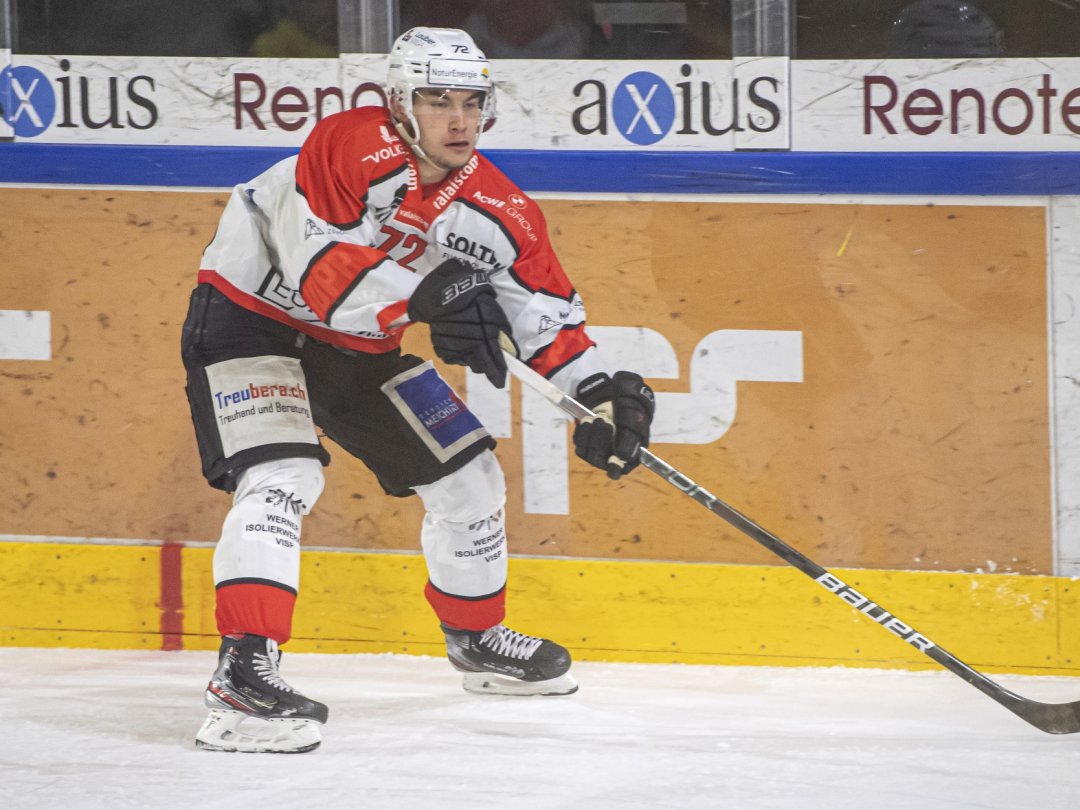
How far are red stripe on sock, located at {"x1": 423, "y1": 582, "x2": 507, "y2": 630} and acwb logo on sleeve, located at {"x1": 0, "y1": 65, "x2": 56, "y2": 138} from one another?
1576 millimetres

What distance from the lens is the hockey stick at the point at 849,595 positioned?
2.92 metres

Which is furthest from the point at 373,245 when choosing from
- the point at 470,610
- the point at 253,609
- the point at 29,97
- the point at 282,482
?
the point at 29,97

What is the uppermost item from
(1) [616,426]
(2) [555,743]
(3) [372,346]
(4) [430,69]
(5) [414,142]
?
(4) [430,69]

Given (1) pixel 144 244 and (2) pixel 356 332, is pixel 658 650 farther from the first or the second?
(1) pixel 144 244

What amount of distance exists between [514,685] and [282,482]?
0.76 meters

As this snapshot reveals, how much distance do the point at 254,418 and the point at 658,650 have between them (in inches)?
47.8

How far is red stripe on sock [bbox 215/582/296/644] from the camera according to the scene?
2.92m

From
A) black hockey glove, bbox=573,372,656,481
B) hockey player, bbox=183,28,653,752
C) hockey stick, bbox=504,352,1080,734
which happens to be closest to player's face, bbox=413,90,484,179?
hockey player, bbox=183,28,653,752

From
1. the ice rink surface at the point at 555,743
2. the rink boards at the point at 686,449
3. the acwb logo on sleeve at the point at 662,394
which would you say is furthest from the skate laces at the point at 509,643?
the acwb logo on sleeve at the point at 662,394

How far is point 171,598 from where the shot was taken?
3.79 meters

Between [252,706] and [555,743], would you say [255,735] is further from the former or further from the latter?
[555,743]

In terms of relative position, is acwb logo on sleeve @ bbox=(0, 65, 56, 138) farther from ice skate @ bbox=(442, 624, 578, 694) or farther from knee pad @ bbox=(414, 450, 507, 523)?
ice skate @ bbox=(442, 624, 578, 694)

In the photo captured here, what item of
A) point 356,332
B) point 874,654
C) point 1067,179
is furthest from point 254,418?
point 1067,179

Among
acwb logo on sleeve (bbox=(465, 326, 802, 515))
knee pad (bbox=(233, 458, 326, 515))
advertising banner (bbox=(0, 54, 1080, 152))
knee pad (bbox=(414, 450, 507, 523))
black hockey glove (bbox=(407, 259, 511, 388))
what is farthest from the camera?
acwb logo on sleeve (bbox=(465, 326, 802, 515))
